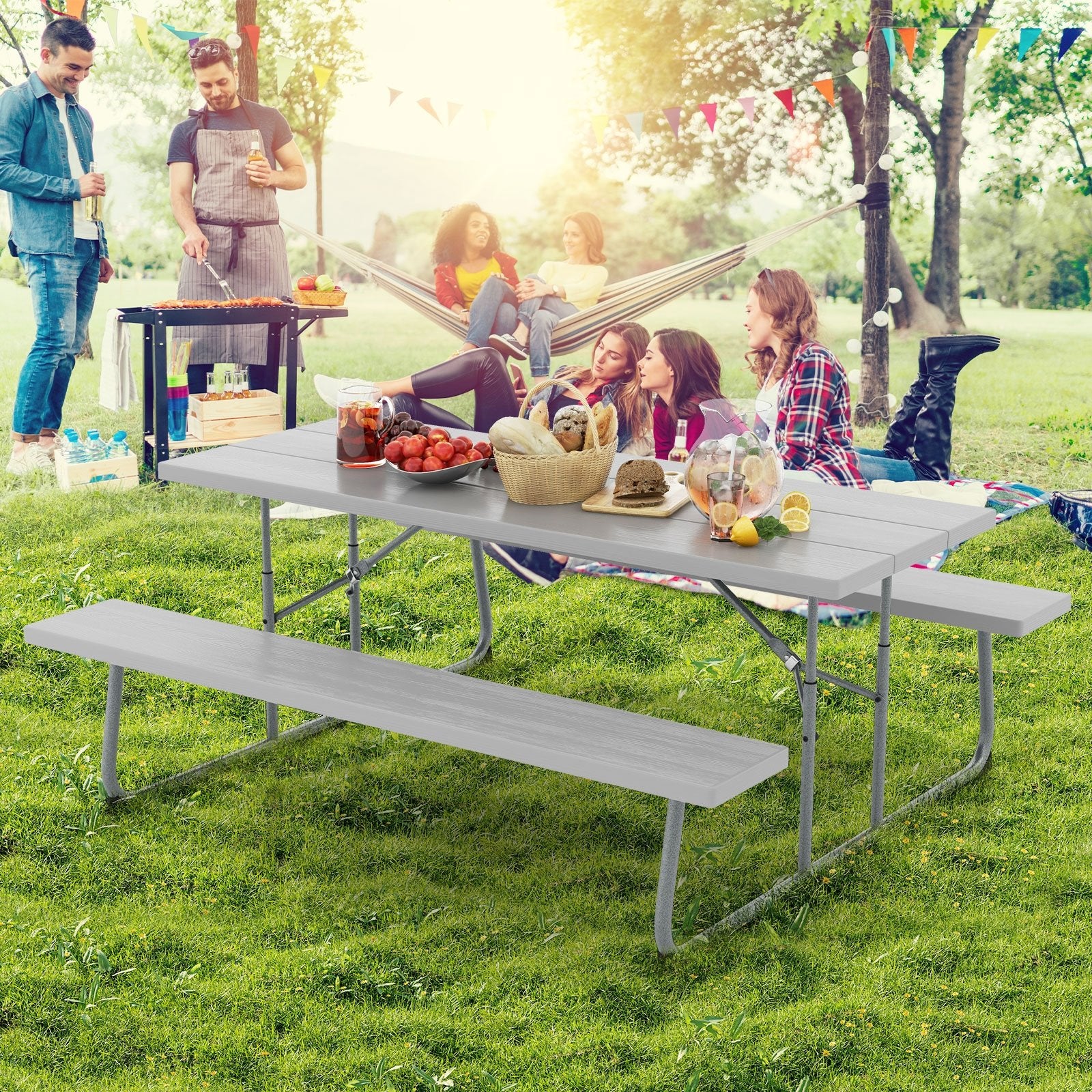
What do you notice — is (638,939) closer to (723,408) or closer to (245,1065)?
(245,1065)

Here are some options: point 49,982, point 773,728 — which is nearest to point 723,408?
point 773,728

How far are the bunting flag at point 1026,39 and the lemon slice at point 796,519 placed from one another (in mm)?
3197

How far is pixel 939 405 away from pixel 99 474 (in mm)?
3347

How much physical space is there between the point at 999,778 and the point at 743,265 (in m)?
2.77

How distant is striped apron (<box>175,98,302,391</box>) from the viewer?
21.1 ft

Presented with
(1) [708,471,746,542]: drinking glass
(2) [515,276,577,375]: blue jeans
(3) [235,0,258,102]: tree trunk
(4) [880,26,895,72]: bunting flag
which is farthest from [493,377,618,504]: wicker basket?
(3) [235,0,258,102]: tree trunk

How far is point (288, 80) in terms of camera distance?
660 cm

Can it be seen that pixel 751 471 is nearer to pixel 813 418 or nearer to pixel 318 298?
pixel 813 418

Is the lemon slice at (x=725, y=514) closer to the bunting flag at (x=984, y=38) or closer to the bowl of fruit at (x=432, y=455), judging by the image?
the bowl of fruit at (x=432, y=455)

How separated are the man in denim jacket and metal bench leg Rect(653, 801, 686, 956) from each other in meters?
4.18

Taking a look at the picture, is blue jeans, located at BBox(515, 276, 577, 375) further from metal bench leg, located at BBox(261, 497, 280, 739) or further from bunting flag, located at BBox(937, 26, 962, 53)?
metal bench leg, located at BBox(261, 497, 280, 739)

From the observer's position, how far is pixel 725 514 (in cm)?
292

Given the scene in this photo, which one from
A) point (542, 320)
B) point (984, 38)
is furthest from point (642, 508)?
point (984, 38)

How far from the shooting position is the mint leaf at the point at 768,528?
9.59 feet
